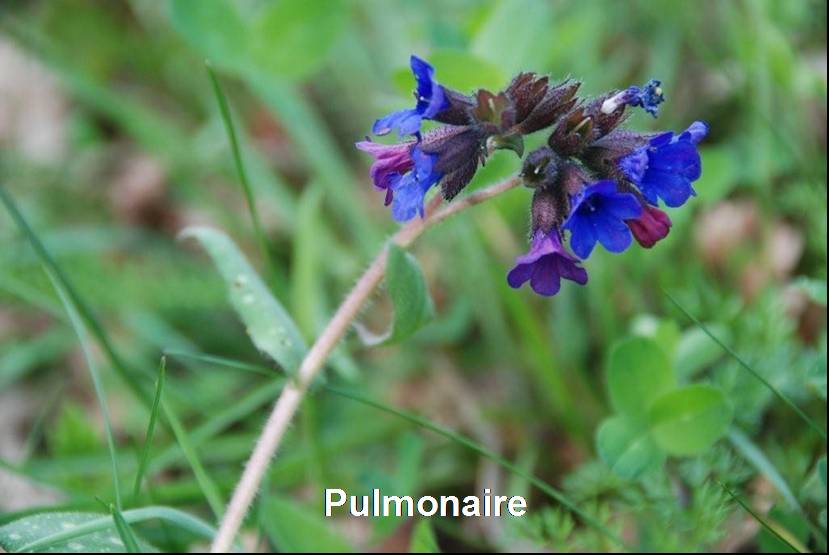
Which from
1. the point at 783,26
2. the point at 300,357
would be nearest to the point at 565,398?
the point at 300,357

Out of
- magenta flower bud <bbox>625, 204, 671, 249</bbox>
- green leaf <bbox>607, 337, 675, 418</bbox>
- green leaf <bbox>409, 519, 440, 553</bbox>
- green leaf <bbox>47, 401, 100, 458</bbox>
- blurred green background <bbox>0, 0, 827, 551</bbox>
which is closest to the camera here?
magenta flower bud <bbox>625, 204, 671, 249</bbox>

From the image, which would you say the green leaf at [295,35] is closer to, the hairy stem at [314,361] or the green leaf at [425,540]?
the hairy stem at [314,361]

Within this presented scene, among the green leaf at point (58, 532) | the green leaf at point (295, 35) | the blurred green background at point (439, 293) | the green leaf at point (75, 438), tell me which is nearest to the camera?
the green leaf at point (58, 532)

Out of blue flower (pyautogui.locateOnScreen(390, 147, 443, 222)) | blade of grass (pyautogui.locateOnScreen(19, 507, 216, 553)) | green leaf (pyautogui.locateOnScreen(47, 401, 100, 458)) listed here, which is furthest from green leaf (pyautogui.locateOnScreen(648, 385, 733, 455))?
green leaf (pyautogui.locateOnScreen(47, 401, 100, 458))

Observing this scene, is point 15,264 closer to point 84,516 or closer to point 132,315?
point 132,315

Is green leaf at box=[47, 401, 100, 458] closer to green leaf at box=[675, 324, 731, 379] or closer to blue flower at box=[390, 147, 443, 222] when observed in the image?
blue flower at box=[390, 147, 443, 222]

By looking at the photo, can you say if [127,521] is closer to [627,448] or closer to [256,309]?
[256,309]

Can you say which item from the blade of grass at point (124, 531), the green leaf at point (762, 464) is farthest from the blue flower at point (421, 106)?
the green leaf at point (762, 464)

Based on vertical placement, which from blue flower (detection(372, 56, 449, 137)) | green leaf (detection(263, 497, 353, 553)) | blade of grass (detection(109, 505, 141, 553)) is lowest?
blade of grass (detection(109, 505, 141, 553))
